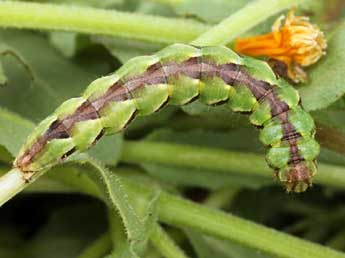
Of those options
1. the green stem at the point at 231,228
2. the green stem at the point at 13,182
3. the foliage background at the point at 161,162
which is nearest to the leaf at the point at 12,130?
the foliage background at the point at 161,162

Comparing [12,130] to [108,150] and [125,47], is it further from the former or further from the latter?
[125,47]

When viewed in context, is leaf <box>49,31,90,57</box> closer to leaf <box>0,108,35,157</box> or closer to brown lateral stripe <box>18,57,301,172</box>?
leaf <box>0,108,35,157</box>

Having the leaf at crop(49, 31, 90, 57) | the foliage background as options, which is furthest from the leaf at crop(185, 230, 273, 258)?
the leaf at crop(49, 31, 90, 57)

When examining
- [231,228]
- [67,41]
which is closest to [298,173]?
[231,228]

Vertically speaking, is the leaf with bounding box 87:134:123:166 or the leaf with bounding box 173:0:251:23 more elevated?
the leaf with bounding box 173:0:251:23

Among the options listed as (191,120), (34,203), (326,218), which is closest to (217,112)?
(191,120)

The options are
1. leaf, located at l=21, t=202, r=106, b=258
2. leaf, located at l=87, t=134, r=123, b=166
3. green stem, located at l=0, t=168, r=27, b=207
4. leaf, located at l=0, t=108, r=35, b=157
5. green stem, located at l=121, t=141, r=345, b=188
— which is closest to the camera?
green stem, located at l=0, t=168, r=27, b=207
